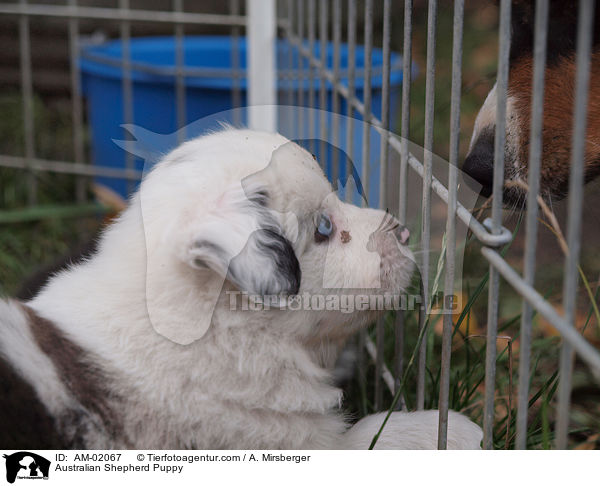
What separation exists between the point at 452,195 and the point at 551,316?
0.38 metres

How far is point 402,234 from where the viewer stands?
176cm

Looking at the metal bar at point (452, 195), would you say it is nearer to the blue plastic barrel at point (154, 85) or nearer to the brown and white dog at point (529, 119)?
the brown and white dog at point (529, 119)

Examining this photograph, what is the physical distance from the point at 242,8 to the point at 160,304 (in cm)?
414

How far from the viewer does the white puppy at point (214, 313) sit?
148 centimetres

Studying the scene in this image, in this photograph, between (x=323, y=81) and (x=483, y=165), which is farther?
(x=323, y=81)

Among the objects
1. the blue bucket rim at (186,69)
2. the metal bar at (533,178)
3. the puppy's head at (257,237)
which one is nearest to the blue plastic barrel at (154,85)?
the blue bucket rim at (186,69)

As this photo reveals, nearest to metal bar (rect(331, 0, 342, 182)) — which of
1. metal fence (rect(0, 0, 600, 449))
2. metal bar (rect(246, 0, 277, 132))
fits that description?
metal fence (rect(0, 0, 600, 449))

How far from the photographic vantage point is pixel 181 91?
11.4ft

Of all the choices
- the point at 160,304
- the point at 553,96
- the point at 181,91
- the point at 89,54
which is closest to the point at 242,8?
the point at 89,54

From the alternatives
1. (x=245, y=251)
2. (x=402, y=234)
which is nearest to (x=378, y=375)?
(x=402, y=234)

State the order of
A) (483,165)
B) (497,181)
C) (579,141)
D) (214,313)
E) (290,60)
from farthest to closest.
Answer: (290,60) < (483,165) < (214,313) < (497,181) < (579,141)

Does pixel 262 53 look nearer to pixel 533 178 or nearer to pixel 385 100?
Answer: pixel 385 100

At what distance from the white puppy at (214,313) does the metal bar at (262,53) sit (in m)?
1.77

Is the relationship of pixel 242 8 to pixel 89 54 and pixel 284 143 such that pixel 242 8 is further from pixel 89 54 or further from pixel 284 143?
pixel 284 143
